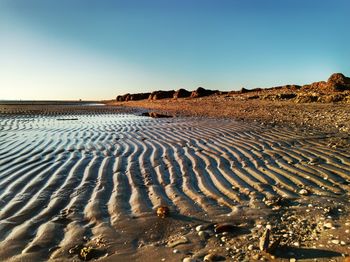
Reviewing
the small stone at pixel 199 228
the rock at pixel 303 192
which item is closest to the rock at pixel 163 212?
the small stone at pixel 199 228

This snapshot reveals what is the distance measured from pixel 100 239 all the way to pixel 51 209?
3.51 ft

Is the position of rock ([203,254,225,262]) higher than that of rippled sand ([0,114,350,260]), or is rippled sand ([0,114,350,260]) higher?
rippled sand ([0,114,350,260])

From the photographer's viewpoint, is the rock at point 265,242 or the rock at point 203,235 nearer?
the rock at point 265,242

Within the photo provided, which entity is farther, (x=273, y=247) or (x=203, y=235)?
(x=203, y=235)

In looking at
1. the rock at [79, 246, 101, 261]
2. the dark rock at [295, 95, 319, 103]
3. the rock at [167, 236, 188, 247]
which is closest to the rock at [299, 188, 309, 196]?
the rock at [167, 236, 188, 247]

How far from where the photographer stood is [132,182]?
5.00 meters

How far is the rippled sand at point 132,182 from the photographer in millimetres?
3365

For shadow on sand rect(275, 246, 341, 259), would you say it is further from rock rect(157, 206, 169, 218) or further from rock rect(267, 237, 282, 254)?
rock rect(157, 206, 169, 218)

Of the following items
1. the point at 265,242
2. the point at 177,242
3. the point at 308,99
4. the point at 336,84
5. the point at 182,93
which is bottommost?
the point at 177,242

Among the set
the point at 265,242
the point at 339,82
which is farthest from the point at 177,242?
the point at 339,82

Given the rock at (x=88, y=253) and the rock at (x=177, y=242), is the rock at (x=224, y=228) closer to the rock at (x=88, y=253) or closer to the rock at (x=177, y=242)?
the rock at (x=177, y=242)

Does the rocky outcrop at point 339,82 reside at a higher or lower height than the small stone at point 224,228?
higher

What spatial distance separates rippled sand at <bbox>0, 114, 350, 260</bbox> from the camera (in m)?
3.37

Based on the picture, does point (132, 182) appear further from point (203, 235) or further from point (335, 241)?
point (335, 241)
